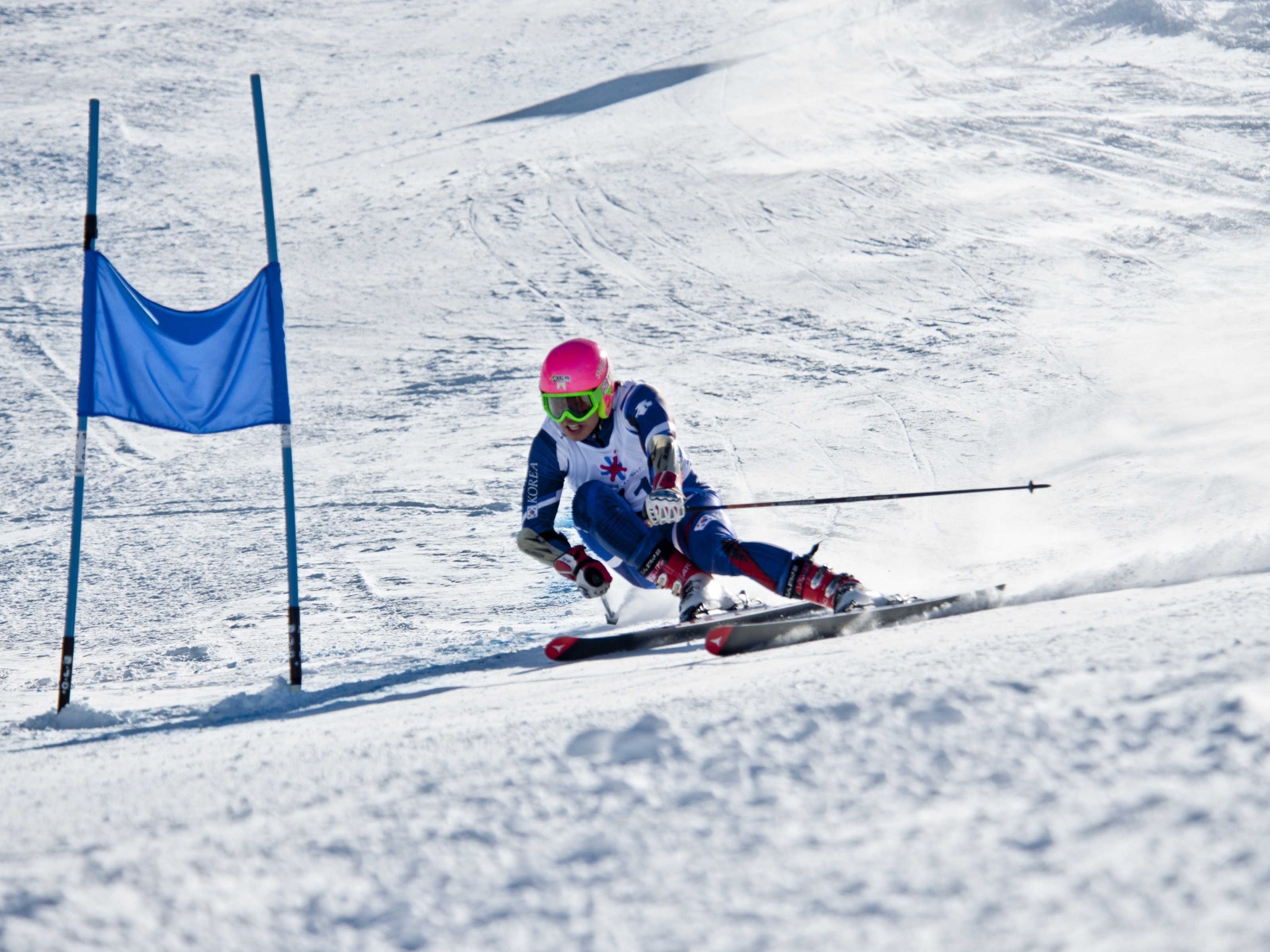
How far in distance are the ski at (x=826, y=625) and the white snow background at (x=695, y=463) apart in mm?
220

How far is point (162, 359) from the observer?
4453mm

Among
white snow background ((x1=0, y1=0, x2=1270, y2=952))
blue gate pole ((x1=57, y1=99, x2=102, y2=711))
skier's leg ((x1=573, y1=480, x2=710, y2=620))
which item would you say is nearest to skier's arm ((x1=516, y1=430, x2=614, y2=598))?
skier's leg ((x1=573, y1=480, x2=710, y2=620))

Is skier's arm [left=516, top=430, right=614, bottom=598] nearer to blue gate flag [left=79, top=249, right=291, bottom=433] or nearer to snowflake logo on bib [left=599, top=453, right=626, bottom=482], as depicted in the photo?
snowflake logo on bib [left=599, top=453, right=626, bottom=482]

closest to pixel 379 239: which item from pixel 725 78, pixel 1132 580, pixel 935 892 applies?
pixel 725 78

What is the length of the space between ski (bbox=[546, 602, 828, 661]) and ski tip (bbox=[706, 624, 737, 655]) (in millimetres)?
154

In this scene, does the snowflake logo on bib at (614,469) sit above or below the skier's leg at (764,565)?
above

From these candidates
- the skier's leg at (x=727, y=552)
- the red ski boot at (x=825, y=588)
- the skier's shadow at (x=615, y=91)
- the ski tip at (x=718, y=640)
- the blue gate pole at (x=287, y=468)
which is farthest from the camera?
the skier's shadow at (x=615, y=91)

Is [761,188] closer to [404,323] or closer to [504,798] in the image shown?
[404,323]

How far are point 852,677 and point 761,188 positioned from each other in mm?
11737

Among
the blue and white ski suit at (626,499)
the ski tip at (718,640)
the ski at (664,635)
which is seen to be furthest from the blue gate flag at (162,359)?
the ski tip at (718,640)

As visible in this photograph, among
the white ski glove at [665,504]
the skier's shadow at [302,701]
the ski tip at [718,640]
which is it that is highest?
the white ski glove at [665,504]

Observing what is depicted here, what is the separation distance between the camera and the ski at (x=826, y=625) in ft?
13.0

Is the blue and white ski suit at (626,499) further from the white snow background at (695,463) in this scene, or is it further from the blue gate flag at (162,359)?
the blue gate flag at (162,359)

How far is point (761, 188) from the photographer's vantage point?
537 inches
